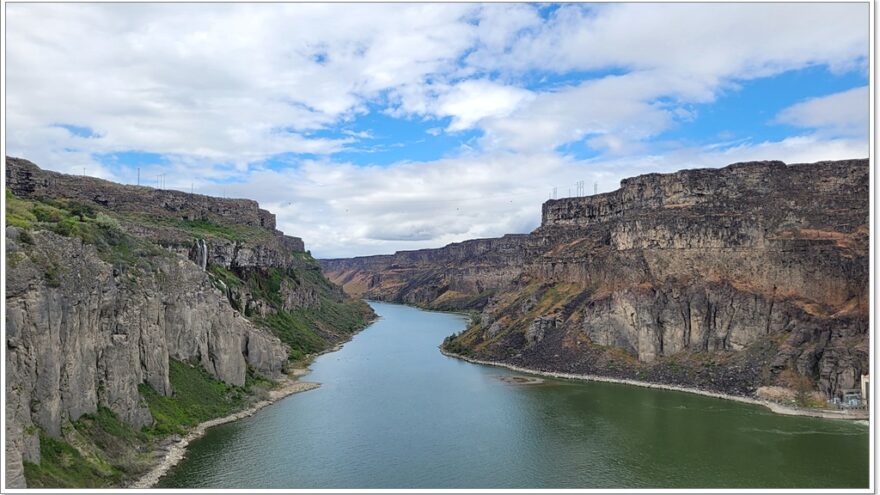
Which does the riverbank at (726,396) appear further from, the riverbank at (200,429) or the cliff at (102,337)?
the cliff at (102,337)

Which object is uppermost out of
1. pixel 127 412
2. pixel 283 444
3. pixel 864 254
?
pixel 864 254

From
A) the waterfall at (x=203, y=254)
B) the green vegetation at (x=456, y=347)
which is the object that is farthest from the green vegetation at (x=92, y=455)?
the green vegetation at (x=456, y=347)

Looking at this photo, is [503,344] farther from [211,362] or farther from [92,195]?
[92,195]

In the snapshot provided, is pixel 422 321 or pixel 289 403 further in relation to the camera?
pixel 422 321

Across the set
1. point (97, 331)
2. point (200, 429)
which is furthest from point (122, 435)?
point (200, 429)

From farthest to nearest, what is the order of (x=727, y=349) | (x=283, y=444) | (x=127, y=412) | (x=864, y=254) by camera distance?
(x=727, y=349) < (x=864, y=254) < (x=283, y=444) < (x=127, y=412)

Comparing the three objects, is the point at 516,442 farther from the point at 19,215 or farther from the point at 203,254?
the point at 203,254

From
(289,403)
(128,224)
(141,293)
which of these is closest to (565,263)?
(289,403)

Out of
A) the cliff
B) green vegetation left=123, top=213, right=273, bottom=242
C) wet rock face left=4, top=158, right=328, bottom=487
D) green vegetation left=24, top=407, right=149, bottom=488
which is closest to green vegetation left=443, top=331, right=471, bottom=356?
the cliff
